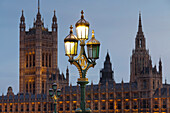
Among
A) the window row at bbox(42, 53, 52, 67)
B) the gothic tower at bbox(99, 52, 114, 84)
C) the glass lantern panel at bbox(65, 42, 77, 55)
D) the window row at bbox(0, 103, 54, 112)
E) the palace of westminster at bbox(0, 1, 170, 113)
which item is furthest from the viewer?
the window row at bbox(42, 53, 52, 67)

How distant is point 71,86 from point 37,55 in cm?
4249

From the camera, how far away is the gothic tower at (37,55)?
607 feet

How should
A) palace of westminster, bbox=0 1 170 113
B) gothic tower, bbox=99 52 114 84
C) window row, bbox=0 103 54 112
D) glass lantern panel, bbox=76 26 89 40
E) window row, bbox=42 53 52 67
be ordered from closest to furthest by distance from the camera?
glass lantern panel, bbox=76 26 89 40, palace of westminster, bbox=0 1 170 113, window row, bbox=0 103 54 112, gothic tower, bbox=99 52 114 84, window row, bbox=42 53 52 67

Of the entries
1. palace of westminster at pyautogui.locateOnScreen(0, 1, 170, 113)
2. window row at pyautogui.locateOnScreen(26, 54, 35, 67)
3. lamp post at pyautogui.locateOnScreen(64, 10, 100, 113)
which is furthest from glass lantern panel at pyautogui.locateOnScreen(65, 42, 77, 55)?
window row at pyautogui.locateOnScreen(26, 54, 35, 67)

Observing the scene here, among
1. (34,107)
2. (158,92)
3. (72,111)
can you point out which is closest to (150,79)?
(158,92)

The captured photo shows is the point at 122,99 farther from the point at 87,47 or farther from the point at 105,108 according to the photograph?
the point at 87,47

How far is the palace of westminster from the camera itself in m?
136

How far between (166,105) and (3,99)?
5713cm

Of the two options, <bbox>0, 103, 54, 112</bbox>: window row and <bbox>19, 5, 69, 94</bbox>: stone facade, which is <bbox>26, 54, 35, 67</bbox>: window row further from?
<bbox>0, 103, 54, 112</bbox>: window row

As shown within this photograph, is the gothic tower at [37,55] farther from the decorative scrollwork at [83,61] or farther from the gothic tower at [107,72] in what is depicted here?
the decorative scrollwork at [83,61]

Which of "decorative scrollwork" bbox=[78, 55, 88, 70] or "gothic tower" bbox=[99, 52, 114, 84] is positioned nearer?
"decorative scrollwork" bbox=[78, 55, 88, 70]

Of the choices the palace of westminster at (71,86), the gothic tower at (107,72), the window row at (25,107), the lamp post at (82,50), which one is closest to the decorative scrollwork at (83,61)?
the lamp post at (82,50)

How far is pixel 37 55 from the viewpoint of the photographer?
186500 mm

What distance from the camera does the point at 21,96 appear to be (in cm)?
15700
